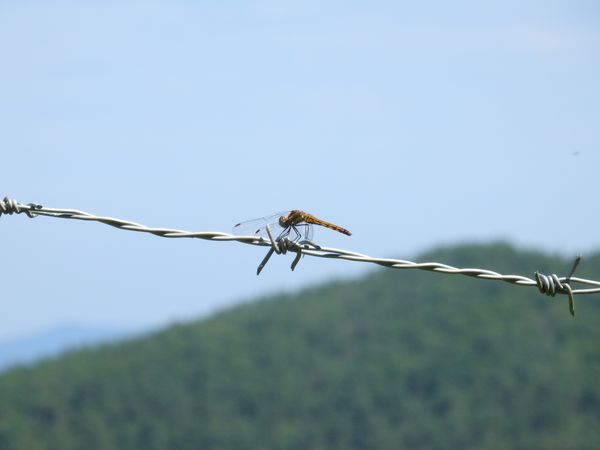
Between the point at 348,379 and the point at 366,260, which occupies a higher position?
the point at 348,379

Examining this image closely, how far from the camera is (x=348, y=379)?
80812 mm

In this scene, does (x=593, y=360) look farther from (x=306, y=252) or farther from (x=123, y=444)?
(x=306, y=252)

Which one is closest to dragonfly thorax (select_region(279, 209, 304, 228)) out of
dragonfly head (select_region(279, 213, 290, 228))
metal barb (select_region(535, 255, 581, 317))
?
dragonfly head (select_region(279, 213, 290, 228))

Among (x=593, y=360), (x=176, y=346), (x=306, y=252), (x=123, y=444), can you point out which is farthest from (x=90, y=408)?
(x=306, y=252)

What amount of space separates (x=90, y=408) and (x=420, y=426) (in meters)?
24.1

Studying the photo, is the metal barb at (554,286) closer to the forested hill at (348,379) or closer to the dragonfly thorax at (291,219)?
the dragonfly thorax at (291,219)

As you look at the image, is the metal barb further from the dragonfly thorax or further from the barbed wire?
the dragonfly thorax

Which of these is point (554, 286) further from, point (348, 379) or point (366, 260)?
point (348, 379)

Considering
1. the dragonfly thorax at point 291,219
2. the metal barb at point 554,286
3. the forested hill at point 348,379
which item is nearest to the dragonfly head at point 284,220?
the dragonfly thorax at point 291,219

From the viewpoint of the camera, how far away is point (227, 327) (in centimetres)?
8588

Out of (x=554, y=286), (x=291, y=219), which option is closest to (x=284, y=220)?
(x=291, y=219)

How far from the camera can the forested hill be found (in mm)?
72438

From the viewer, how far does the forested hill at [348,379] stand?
72438 millimetres

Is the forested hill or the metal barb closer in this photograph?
the metal barb
